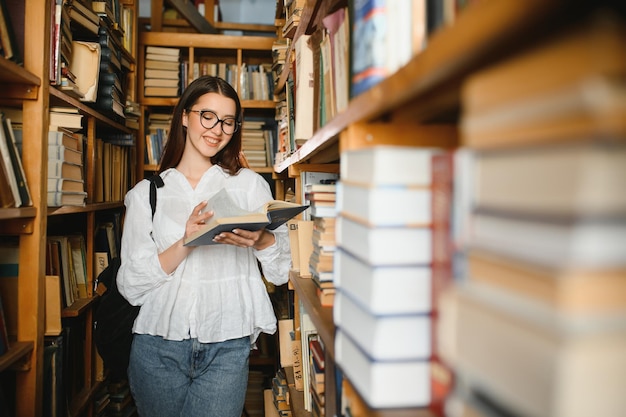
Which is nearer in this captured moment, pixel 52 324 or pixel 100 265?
pixel 52 324

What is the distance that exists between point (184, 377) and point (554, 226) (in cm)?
153

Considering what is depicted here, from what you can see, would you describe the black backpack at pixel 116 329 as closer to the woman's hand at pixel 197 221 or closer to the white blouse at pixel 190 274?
the white blouse at pixel 190 274

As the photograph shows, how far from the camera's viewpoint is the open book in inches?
46.9

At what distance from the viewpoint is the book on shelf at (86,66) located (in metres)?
1.97

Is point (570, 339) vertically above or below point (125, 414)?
above

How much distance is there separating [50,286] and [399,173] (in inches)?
60.0

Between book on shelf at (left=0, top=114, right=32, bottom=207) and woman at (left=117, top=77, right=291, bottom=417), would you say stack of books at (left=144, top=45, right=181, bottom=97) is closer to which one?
woman at (left=117, top=77, right=291, bottom=417)

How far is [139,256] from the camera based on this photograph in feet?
5.05

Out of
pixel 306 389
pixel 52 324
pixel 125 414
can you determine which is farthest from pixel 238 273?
pixel 125 414

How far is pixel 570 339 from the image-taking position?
0.92 ft

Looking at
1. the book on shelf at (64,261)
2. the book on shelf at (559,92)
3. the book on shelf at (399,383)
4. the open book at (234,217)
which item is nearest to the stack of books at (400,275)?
the book on shelf at (399,383)

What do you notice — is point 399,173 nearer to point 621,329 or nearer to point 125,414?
point 621,329

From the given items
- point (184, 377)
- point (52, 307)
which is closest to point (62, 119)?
point (52, 307)

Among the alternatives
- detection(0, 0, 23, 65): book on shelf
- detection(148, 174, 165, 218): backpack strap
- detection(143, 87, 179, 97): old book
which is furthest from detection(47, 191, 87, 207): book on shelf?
detection(143, 87, 179, 97): old book
